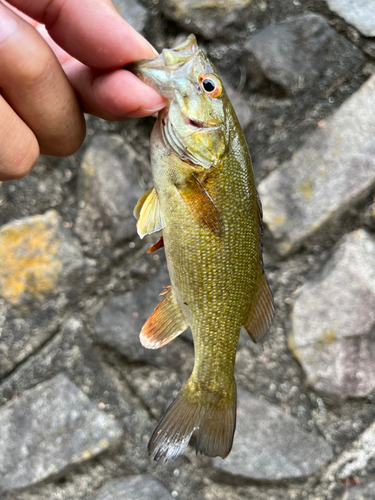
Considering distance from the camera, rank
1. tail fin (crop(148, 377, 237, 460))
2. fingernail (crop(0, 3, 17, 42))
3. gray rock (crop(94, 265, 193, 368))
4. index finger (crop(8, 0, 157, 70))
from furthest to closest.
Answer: gray rock (crop(94, 265, 193, 368)) < tail fin (crop(148, 377, 237, 460)) < index finger (crop(8, 0, 157, 70)) < fingernail (crop(0, 3, 17, 42))

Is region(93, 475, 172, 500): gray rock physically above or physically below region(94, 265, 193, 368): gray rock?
below

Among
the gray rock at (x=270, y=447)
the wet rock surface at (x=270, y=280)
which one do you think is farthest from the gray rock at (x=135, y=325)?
the gray rock at (x=270, y=447)

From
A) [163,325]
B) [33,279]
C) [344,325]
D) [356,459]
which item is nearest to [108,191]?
[33,279]

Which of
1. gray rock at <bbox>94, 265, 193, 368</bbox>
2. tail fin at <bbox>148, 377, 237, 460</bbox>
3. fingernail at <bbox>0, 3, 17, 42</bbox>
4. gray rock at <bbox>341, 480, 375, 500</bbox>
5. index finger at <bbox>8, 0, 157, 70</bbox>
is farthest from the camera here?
gray rock at <bbox>94, 265, 193, 368</bbox>

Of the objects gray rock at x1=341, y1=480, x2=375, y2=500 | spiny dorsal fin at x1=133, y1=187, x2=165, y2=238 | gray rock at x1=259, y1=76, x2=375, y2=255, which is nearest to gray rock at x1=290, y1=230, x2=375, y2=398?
gray rock at x1=259, y1=76, x2=375, y2=255

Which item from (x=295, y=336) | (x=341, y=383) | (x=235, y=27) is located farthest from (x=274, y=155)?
(x=341, y=383)

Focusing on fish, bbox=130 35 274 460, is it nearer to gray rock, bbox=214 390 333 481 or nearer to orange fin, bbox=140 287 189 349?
orange fin, bbox=140 287 189 349

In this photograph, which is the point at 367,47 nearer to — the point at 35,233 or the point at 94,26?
the point at 94,26

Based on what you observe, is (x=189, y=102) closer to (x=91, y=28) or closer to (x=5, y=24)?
(x=91, y=28)
